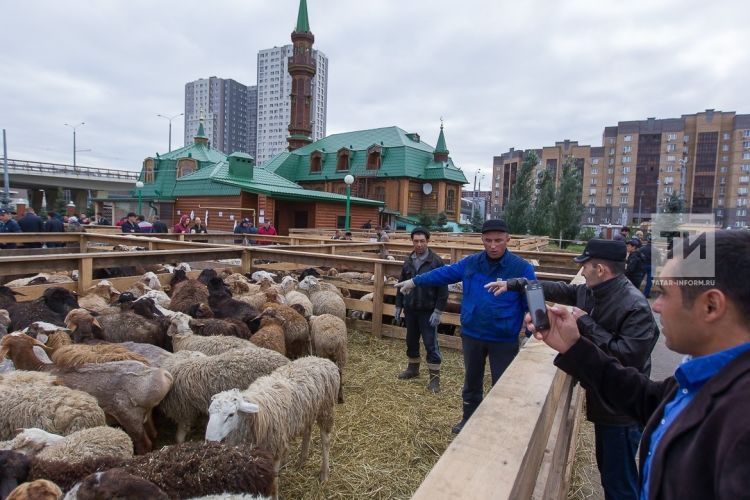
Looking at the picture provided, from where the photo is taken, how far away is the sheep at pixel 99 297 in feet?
18.8

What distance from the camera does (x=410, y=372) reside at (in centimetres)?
573

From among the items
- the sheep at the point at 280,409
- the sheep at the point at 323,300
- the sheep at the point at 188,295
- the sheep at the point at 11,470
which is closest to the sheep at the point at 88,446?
the sheep at the point at 11,470

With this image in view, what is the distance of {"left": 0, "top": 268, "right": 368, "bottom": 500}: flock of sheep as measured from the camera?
2273mm

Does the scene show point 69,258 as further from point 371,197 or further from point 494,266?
point 371,197

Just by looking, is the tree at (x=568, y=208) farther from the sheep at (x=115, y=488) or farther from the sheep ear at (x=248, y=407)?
the sheep at (x=115, y=488)

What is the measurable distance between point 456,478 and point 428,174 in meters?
40.5

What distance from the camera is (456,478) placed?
1225mm

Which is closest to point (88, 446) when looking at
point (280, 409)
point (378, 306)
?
point (280, 409)

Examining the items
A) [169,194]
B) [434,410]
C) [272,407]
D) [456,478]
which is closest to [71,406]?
[272,407]

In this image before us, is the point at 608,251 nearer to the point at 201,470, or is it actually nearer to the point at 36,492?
the point at 201,470

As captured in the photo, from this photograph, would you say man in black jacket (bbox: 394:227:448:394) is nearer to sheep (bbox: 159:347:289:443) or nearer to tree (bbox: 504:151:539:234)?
sheep (bbox: 159:347:289:443)

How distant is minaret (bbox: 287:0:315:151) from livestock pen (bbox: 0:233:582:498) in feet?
128

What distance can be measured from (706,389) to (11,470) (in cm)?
297

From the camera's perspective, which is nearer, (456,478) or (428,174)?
(456,478)
